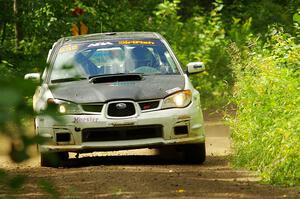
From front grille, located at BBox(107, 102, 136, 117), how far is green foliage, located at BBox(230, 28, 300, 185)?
1.26m

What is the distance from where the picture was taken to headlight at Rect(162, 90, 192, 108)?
10562mm

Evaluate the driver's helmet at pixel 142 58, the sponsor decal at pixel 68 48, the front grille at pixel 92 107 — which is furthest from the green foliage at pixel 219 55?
the front grille at pixel 92 107

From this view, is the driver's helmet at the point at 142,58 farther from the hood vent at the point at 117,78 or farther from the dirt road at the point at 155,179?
the dirt road at the point at 155,179

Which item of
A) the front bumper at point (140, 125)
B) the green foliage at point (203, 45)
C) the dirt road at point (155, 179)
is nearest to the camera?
the dirt road at point (155, 179)

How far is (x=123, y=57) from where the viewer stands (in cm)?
1189

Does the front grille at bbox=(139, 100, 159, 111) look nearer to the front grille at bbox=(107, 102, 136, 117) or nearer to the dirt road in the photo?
the front grille at bbox=(107, 102, 136, 117)

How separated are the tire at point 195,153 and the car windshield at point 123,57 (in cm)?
106

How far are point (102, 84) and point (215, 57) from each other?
13022mm

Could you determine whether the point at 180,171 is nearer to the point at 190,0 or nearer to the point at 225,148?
the point at 225,148

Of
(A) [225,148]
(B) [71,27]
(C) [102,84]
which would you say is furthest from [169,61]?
(B) [71,27]

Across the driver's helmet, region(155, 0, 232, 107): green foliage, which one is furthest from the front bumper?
region(155, 0, 232, 107): green foliage

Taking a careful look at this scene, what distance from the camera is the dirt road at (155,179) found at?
26.2 ft

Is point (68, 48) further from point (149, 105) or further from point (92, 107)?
point (149, 105)

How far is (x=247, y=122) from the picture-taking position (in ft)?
35.4
